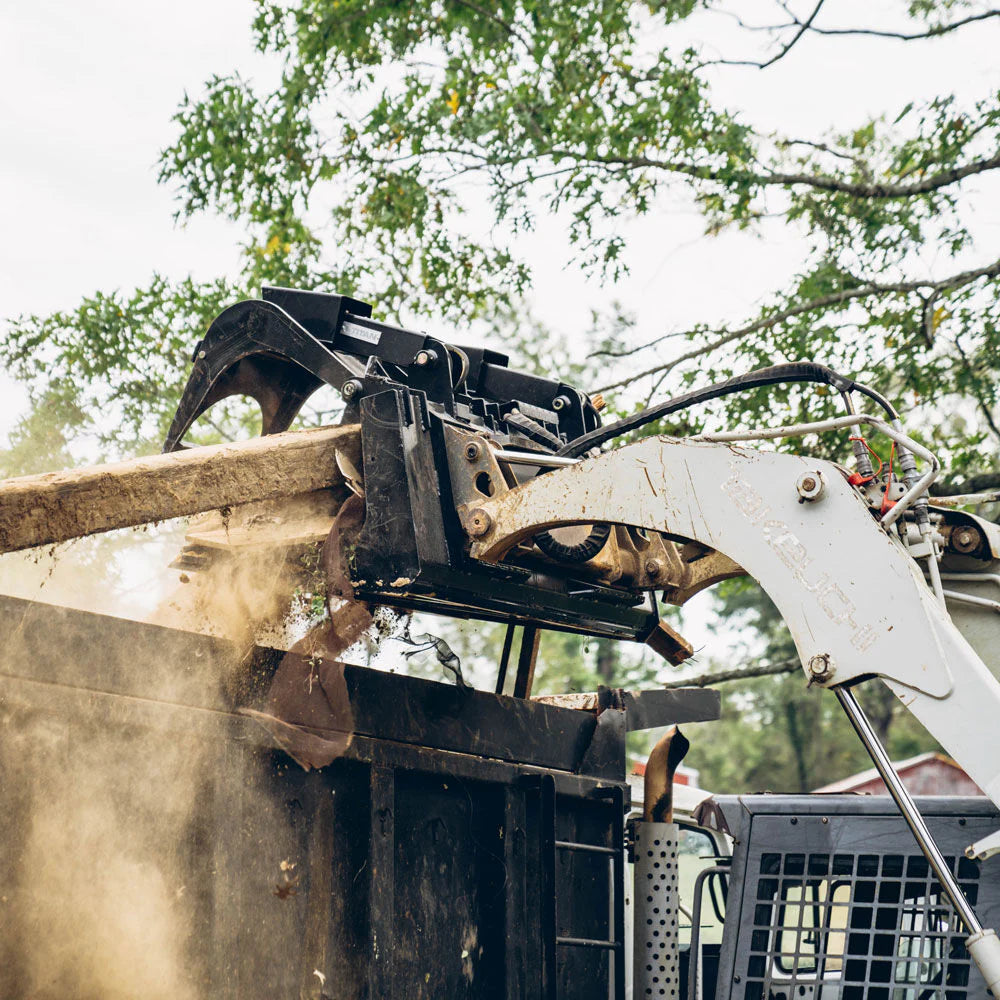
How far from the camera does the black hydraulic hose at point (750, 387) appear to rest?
2.89 metres

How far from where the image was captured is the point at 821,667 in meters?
2.49

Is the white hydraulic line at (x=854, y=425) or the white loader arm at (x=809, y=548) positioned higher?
the white hydraulic line at (x=854, y=425)

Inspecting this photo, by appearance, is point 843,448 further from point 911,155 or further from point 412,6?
point 412,6

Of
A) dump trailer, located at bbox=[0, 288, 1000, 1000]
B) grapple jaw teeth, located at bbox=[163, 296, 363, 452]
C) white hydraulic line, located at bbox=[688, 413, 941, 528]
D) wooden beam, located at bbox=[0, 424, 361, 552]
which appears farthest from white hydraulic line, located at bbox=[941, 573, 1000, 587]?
grapple jaw teeth, located at bbox=[163, 296, 363, 452]

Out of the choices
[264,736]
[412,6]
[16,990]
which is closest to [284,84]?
[412,6]

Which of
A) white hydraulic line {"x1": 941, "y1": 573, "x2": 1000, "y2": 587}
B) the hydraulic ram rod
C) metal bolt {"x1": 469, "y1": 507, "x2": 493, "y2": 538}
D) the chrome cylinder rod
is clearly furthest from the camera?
white hydraulic line {"x1": 941, "y1": 573, "x2": 1000, "y2": 587}

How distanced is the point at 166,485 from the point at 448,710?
2.86ft

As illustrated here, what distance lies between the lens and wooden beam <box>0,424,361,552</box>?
8.00 ft

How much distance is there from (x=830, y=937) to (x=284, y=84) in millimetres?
7454

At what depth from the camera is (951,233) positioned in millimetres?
8172

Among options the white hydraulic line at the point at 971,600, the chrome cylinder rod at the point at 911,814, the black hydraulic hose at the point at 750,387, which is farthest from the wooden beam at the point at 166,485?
the white hydraulic line at the point at 971,600

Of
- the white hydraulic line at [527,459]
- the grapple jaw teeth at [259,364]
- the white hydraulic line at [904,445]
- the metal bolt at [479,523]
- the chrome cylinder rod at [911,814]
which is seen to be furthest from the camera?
the grapple jaw teeth at [259,364]

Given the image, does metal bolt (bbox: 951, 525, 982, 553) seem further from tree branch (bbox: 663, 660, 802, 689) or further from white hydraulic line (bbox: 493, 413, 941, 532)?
tree branch (bbox: 663, 660, 802, 689)

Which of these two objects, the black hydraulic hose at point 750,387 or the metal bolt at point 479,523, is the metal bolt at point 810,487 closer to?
the black hydraulic hose at point 750,387
